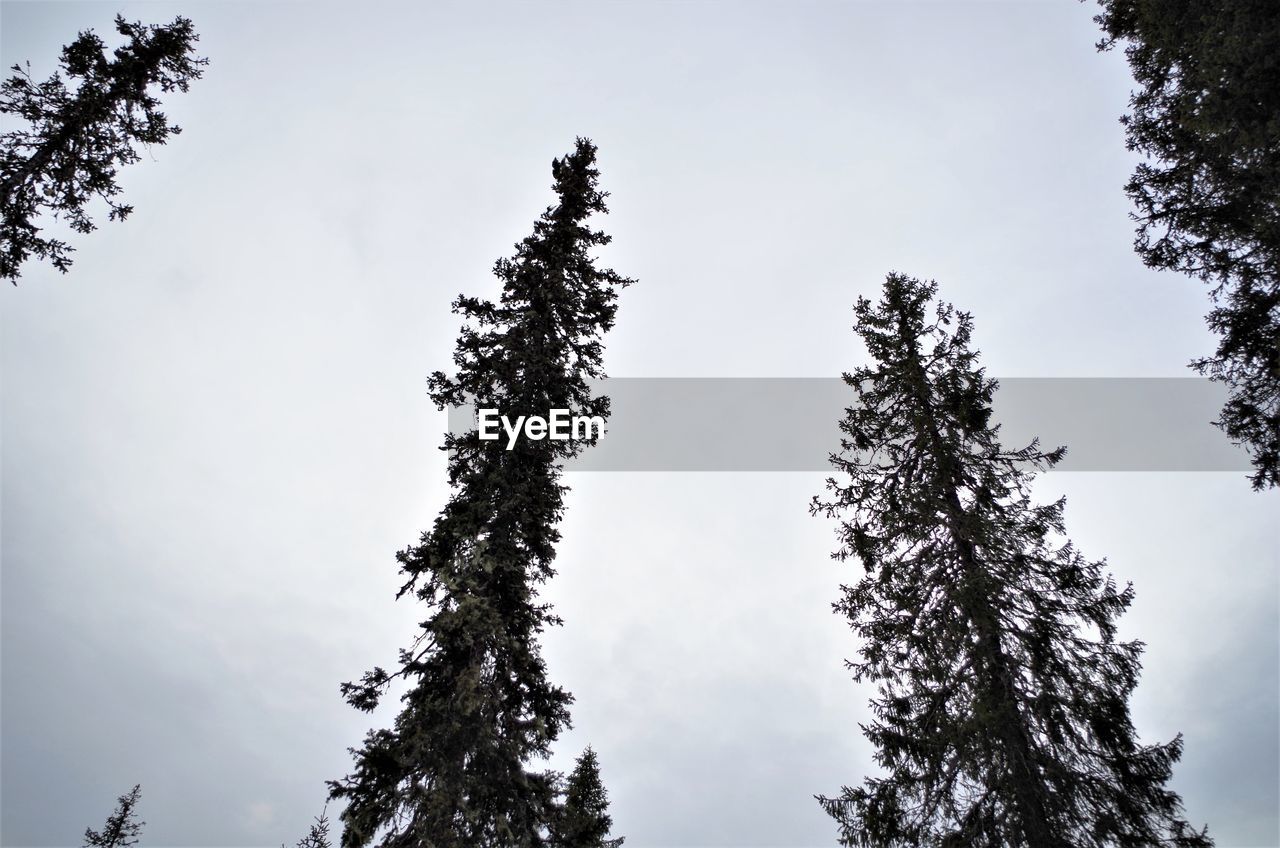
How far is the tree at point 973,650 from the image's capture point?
27.7 feet

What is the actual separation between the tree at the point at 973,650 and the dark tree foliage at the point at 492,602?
231 inches

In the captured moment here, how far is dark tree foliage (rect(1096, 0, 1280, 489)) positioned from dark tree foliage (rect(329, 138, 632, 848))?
441 inches

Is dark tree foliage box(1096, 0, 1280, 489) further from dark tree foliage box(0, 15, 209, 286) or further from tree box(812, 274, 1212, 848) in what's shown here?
dark tree foliage box(0, 15, 209, 286)

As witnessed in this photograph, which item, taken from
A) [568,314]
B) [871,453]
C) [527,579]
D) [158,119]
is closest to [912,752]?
[871,453]

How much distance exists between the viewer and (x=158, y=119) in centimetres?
1209

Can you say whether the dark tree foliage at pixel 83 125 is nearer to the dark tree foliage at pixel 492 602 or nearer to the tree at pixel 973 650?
the dark tree foliage at pixel 492 602

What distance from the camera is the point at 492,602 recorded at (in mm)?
9922

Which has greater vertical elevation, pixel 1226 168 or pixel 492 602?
pixel 1226 168

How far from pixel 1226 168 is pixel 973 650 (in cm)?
888

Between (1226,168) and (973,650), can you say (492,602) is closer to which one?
(973,650)

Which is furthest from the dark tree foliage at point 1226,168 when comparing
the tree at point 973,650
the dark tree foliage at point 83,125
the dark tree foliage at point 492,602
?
the dark tree foliage at point 83,125

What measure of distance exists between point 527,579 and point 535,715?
7.65ft

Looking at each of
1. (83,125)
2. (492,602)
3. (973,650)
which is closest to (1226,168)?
(973,650)

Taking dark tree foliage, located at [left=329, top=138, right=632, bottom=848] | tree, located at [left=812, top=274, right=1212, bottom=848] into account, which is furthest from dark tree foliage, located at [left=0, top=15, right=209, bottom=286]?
tree, located at [left=812, top=274, right=1212, bottom=848]
